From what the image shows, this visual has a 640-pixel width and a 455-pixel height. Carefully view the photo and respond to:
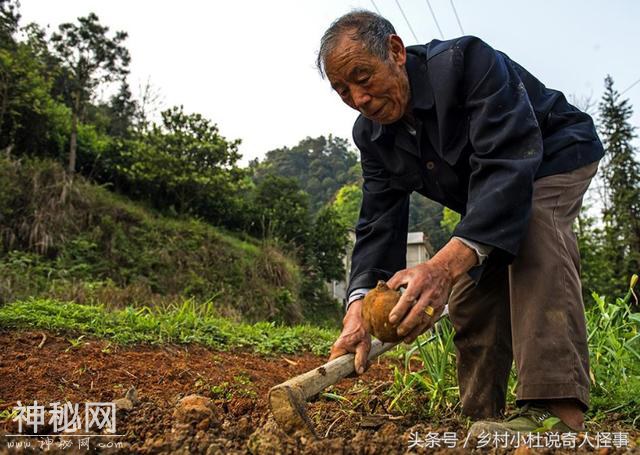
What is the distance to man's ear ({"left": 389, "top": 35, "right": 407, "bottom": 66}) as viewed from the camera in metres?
1.84

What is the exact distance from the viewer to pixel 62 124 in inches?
468

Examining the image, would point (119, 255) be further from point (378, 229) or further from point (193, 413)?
point (193, 413)

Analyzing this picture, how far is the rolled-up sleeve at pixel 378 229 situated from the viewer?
2197mm

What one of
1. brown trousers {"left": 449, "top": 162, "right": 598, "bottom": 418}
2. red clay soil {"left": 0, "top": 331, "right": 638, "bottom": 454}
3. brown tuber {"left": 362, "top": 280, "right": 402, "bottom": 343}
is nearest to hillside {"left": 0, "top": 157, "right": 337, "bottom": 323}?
red clay soil {"left": 0, "top": 331, "right": 638, "bottom": 454}

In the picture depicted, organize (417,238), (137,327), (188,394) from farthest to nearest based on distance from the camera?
(417,238) < (137,327) < (188,394)

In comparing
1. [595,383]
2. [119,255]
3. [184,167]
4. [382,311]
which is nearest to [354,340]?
[382,311]

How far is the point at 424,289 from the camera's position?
1.46 meters

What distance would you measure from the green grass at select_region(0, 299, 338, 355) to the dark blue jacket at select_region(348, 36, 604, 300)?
1.99 meters

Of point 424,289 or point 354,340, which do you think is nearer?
point 424,289

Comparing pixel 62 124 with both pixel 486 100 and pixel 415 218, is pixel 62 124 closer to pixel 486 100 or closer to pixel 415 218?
pixel 486 100

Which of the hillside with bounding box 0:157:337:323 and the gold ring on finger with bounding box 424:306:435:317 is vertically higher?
the hillside with bounding box 0:157:337:323

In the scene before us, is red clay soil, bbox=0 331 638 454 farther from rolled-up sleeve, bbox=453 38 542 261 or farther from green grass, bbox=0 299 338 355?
rolled-up sleeve, bbox=453 38 542 261

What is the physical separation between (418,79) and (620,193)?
1733cm

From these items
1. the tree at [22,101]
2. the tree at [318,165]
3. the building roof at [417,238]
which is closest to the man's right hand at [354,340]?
the tree at [22,101]
